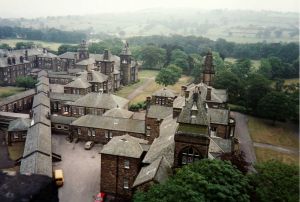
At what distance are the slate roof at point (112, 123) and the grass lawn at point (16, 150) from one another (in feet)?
32.4

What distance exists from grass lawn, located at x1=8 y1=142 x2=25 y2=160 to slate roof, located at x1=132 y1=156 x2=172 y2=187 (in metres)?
26.1

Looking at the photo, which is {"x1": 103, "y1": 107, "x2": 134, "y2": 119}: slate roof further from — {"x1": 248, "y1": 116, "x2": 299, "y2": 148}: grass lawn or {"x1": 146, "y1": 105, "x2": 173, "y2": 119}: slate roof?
{"x1": 248, "y1": 116, "x2": 299, "y2": 148}: grass lawn

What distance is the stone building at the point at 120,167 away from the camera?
133ft

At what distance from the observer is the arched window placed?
34.8m

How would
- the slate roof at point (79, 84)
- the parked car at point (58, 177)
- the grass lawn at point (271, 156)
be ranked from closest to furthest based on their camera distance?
the parked car at point (58, 177) → the grass lawn at point (271, 156) → the slate roof at point (79, 84)

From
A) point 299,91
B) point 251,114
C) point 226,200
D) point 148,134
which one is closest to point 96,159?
point 148,134

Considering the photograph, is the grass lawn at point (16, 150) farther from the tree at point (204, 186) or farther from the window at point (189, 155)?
the tree at point (204, 186)

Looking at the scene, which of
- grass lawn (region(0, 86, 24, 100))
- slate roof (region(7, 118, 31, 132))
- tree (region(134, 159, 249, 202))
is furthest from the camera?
grass lawn (region(0, 86, 24, 100))

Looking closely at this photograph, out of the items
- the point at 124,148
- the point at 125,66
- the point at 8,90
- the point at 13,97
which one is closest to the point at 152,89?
the point at 125,66

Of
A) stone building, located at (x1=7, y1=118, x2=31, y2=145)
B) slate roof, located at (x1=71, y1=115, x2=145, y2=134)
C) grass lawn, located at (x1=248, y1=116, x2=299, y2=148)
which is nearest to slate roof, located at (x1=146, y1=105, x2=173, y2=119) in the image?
slate roof, located at (x1=71, y1=115, x2=145, y2=134)

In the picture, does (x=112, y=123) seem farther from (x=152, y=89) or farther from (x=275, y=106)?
(x=152, y=89)

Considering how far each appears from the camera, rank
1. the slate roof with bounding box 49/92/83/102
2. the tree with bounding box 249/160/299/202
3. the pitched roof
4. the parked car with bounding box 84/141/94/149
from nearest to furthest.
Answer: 1. the tree with bounding box 249/160/299/202
2. the parked car with bounding box 84/141/94/149
3. the pitched roof
4. the slate roof with bounding box 49/92/83/102

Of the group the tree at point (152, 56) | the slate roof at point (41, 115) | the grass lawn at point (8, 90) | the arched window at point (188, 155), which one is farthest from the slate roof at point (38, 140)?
the tree at point (152, 56)

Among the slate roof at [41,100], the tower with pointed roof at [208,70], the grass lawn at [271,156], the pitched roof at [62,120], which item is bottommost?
the grass lawn at [271,156]
